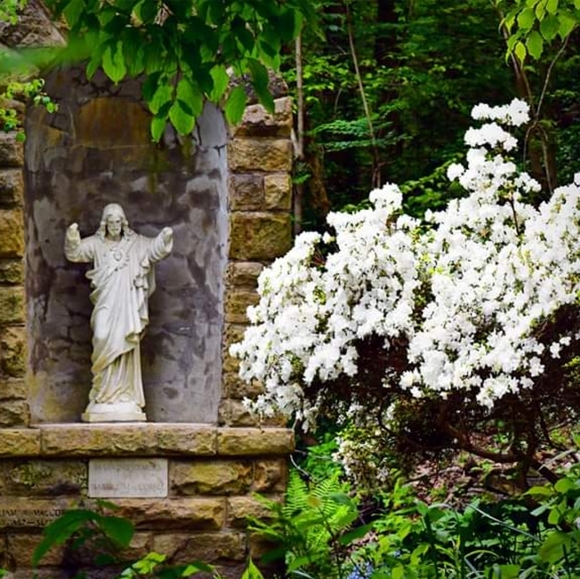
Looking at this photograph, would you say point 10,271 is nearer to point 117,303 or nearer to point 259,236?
point 117,303

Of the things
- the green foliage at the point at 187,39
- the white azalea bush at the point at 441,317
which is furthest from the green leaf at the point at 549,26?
the green foliage at the point at 187,39

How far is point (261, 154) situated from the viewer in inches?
243

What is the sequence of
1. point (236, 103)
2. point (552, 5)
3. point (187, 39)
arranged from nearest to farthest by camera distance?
1. point (187, 39)
2. point (236, 103)
3. point (552, 5)

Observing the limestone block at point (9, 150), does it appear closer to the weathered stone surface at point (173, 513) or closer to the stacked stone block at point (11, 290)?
the stacked stone block at point (11, 290)

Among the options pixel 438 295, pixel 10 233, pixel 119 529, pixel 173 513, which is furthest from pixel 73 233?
pixel 119 529

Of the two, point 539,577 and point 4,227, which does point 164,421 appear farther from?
point 539,577

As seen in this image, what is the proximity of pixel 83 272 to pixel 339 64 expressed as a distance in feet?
11.2

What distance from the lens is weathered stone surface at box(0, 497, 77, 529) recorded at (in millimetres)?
5938

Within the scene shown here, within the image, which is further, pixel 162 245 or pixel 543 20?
pixel 162 245

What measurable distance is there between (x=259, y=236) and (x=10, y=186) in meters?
1.21

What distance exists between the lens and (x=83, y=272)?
657cm

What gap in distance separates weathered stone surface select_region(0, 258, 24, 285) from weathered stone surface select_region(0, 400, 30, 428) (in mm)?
569

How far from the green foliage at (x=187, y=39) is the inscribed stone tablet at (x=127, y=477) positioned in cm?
338

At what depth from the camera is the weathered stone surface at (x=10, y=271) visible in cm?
595
